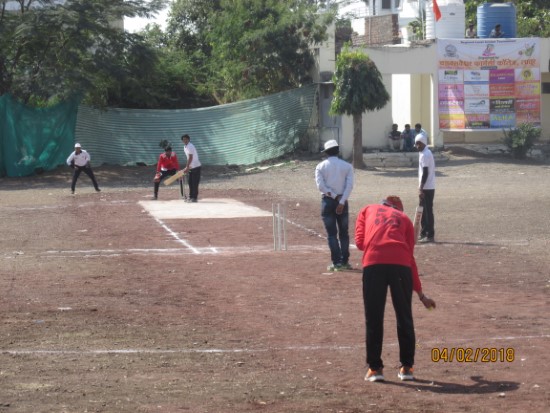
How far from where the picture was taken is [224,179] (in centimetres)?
3219

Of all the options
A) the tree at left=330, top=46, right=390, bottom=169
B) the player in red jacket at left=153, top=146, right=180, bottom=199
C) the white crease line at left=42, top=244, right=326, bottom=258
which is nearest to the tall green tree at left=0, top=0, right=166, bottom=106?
the tree at left=330, top=46, right=390, bottom=169

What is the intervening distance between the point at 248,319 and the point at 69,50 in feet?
85.6

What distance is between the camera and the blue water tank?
35.4m

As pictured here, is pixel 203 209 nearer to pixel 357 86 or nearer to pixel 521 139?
pixel 357 86

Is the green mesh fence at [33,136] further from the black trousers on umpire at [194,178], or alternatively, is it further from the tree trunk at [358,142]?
the black trousers on umpire at [194,178]

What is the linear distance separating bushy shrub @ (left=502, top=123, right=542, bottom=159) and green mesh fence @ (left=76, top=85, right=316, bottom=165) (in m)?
7.36

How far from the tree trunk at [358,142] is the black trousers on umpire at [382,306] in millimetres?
24454

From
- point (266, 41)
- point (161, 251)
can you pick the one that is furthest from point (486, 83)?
point (161, 251)

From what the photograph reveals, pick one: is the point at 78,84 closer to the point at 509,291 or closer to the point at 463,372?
the point at 509,291

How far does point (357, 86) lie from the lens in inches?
1224

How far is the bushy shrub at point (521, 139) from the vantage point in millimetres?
33062

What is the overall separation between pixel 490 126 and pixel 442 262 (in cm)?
2151

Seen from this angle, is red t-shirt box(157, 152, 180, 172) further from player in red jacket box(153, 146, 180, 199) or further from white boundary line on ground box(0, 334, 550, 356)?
white boundary line on ground box(0, 334, 550, 356)

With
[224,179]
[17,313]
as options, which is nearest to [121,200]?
[224,179]
